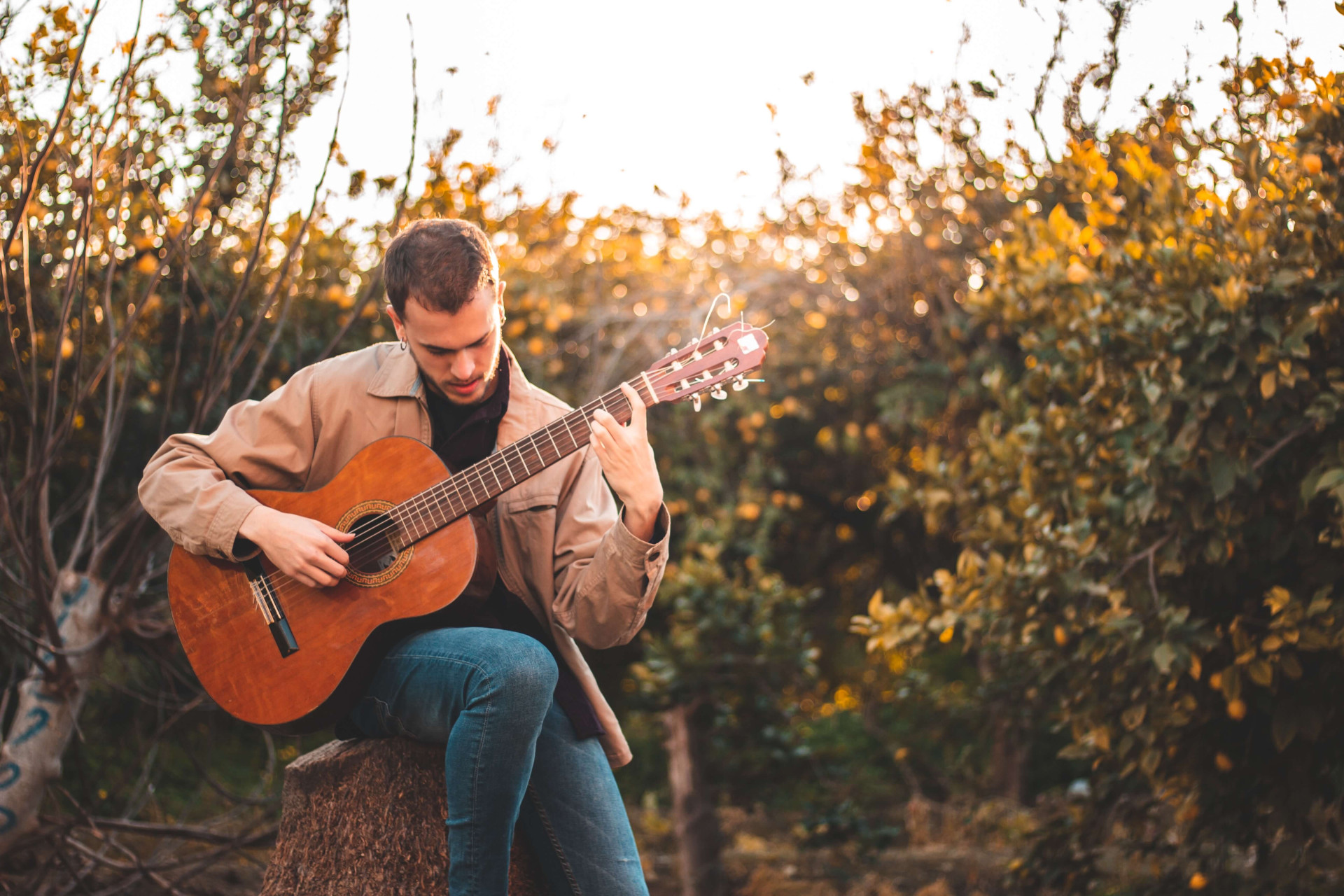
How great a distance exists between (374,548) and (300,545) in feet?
0.50

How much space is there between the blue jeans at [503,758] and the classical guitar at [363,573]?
0.30 feet

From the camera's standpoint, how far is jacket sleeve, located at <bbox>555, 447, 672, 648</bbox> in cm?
220

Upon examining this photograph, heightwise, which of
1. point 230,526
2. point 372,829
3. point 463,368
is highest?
point 463,368

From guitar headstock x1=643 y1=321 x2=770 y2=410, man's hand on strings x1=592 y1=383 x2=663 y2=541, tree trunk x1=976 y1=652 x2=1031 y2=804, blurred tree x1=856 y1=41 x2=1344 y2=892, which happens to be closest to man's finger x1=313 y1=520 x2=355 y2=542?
man's hand on strings x1=592 y1=383 x2=663 y2=541

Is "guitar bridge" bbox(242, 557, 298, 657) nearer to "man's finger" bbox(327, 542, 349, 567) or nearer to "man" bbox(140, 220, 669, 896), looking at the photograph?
"man" bbox(140, 220, 669, 896)

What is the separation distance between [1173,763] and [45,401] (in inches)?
160

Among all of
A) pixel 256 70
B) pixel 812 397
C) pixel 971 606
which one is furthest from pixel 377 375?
pixel 812 397

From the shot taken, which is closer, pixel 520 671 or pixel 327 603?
pixel 520 671

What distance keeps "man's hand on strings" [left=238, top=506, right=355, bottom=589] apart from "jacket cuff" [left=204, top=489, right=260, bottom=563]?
15 millimetres

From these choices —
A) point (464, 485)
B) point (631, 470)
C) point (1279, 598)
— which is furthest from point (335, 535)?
point (1279, 598)

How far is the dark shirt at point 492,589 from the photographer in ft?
7.60

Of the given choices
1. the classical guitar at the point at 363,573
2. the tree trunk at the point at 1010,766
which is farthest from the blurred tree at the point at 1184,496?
the tree trunk at the point at 1010,766

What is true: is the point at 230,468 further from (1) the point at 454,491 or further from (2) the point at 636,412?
(2) the point at 636,412

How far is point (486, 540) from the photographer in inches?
89.0
